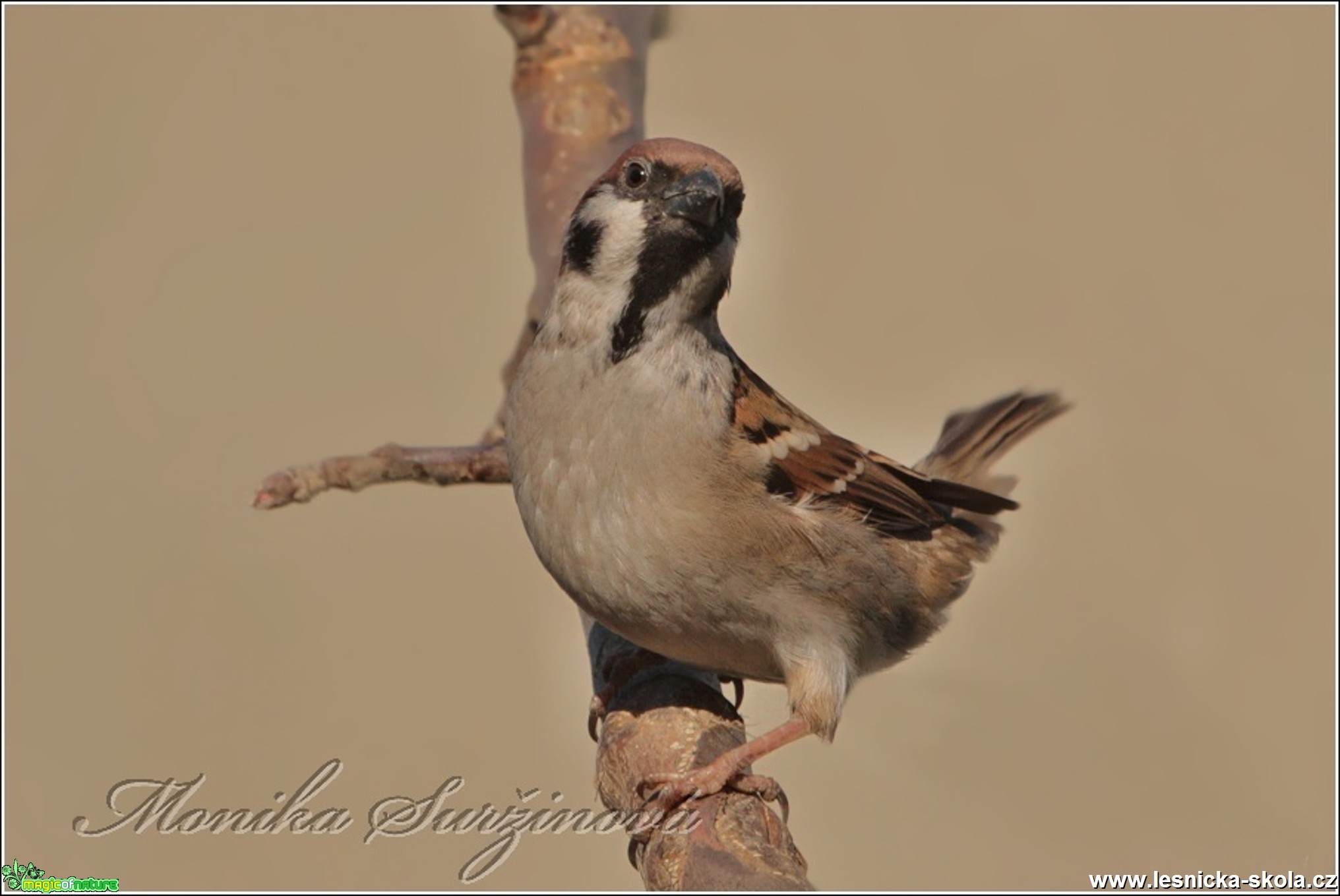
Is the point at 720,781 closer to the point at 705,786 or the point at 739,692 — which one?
the point at 705,786

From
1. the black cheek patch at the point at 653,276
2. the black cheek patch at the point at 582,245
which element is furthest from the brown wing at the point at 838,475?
the black cheek patch at the point at 582,245

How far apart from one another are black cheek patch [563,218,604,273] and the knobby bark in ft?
2.28

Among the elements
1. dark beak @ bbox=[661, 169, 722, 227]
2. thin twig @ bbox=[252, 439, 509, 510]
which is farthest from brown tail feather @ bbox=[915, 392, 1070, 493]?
dark beak @ bbox=[661, 169, 722, 227]

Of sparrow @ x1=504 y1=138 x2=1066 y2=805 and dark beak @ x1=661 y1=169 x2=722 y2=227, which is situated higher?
dark beak @ x1=661 y1=169 x2=722 y2=227

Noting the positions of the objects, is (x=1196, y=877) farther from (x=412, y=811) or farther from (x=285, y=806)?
(x=285, y=806)

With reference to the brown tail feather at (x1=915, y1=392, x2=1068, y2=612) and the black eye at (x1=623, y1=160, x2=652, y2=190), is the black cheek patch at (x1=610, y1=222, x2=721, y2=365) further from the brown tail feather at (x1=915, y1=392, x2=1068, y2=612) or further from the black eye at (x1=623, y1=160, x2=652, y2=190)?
the brown tail feather at (x1=915, y1=392, x2=1068, y2=612)

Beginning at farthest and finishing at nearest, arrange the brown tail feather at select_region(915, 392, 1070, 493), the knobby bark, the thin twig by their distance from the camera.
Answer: the brown tail feather at select_region(915, 392, 1070, 493) < the thin twig < the knobby bark

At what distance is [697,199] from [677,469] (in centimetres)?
63

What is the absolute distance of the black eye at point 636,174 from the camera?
335cm

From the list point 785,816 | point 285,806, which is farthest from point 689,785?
point 285,806

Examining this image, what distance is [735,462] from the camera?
3.56 meters

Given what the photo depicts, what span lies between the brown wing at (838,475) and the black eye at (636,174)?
562 mm

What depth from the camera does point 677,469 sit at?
3.44 meters

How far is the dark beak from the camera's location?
3.27 meters
